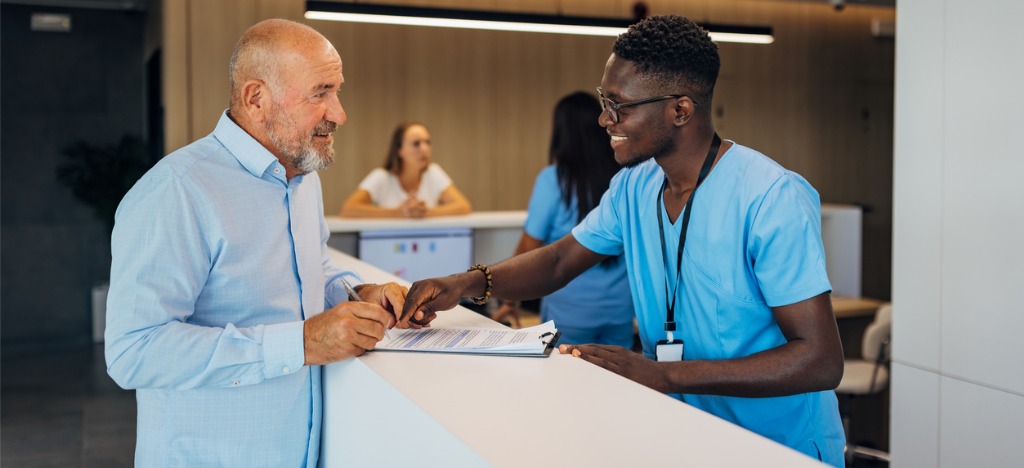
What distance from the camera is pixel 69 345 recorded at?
7.98 meters

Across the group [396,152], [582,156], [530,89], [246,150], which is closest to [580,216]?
[582,156]

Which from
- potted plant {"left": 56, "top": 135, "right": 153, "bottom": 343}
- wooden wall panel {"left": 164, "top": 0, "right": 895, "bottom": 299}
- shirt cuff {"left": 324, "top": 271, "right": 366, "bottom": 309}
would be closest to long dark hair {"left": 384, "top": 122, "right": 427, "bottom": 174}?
wooden wall panel {"left": 164, "top": 0, "right": 895, "bottom": 299}

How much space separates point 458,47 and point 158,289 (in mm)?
6411

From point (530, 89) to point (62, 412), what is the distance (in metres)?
4.55

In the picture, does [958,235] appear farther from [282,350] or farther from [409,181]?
[409,181]

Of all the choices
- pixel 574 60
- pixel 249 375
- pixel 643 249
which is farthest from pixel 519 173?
pixel 249 375

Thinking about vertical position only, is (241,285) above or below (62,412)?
above

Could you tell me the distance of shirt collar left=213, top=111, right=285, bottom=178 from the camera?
1.69 m

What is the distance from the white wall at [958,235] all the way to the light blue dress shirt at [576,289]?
97 centimetres

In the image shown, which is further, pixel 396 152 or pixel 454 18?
pixel 396 152

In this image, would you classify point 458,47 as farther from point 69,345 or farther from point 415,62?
point 69,345

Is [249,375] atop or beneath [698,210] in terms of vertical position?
beneath

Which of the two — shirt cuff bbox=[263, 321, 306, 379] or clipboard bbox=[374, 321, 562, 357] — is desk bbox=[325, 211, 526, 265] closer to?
clipboard bbox=[374, 321, 562, 357]

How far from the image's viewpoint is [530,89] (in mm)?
7953
